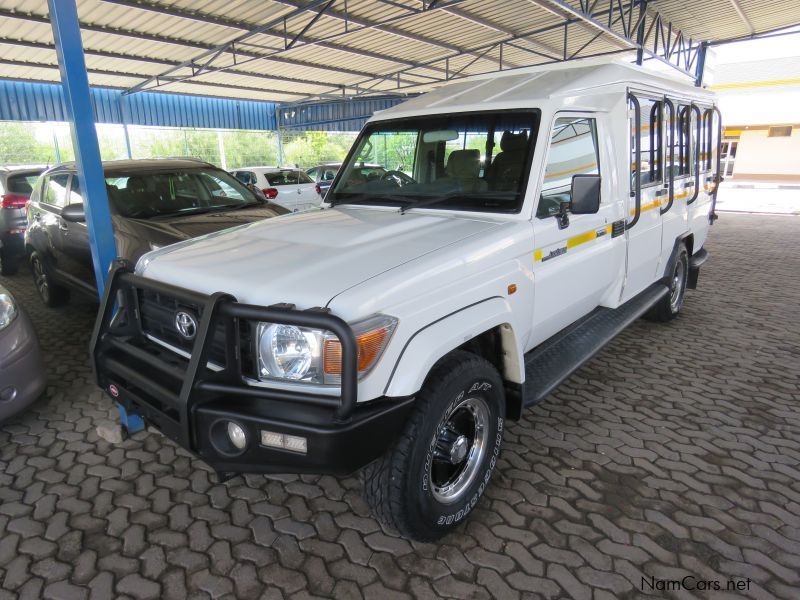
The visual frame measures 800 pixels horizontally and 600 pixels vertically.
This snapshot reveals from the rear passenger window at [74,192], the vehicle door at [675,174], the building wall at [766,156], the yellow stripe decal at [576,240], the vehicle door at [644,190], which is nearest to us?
the yellow stripe decal at [576,240]

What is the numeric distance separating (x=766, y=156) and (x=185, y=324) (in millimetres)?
35635

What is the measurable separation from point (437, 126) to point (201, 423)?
93.8 inches

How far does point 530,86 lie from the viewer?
334 cm

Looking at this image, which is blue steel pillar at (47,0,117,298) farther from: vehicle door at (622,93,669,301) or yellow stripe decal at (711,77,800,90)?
yellow stripe decal at (711,77,800,90)

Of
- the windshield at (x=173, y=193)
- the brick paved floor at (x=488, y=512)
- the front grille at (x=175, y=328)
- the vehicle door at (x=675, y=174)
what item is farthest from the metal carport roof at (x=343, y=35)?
the front grille at (x=175, y=328)

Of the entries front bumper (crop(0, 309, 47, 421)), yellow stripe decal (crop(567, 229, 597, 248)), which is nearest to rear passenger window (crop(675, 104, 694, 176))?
yellow stripe decal (crop(567, 229, 597, 248))

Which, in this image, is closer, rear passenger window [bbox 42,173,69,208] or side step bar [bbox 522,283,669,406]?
side step bar [bbox 522,283,669,406]

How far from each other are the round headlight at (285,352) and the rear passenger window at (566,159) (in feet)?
5.08

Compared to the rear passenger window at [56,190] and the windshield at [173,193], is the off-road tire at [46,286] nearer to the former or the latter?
the rear passenger window at [56,190]

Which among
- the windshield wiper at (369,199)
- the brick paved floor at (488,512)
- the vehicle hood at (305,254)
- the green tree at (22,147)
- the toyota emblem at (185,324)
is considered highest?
the green tree at (22,147)

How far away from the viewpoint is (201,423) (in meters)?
2.04

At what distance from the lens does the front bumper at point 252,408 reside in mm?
1887

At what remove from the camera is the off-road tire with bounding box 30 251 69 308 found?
6.21m

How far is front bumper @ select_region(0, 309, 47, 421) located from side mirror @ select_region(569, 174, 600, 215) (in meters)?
3.60
